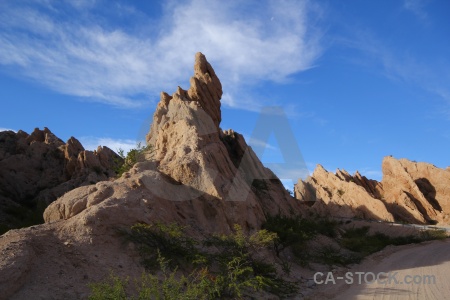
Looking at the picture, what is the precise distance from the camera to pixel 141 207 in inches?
498

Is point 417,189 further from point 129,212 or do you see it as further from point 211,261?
point 129,212

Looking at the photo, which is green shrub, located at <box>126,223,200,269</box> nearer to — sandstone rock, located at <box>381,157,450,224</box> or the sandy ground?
the sandy ground

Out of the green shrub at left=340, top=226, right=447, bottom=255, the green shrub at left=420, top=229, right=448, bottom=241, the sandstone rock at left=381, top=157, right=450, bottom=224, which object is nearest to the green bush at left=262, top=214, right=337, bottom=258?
the green shrub at left=340, top=226, right=447, bottom=255

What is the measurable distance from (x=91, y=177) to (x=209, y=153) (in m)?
20.8

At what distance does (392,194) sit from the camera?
44.4m

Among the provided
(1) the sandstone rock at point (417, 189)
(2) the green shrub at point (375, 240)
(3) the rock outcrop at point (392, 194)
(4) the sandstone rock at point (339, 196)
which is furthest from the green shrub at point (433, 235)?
(1) the sandstone rock at point (417, 189)

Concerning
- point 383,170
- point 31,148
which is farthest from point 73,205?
point 383,170

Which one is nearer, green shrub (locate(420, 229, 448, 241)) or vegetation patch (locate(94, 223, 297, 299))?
vegetation patch (locate(94, 223, 297, 299))

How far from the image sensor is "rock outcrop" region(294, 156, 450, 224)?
40.7 metres

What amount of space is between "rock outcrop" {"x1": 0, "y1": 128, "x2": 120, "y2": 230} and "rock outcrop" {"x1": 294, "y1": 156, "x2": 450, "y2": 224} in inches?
956

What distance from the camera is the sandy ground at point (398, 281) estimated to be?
10779 mm

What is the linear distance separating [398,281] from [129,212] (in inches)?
354

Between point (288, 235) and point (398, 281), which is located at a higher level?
point (288, 235)

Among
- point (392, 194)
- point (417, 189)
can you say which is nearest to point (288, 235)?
point (392, 194)
